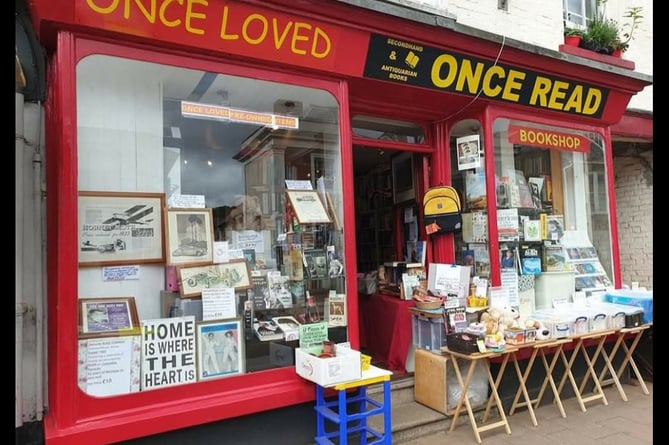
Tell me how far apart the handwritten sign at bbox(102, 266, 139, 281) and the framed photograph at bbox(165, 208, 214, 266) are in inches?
9.5

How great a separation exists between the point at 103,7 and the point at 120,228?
4.78ft

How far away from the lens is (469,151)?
16.0 ft

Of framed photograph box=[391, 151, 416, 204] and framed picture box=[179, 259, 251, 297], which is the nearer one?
framed picture box=[179, 259, 251, 297]

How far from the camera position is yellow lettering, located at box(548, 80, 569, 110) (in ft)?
16.1

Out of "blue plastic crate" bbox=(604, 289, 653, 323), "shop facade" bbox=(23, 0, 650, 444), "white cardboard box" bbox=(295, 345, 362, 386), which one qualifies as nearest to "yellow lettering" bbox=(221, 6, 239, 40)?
"shop facade" bbox=(23, 0, 650, 444)

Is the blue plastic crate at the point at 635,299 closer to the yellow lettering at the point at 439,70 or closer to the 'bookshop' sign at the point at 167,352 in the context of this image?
the yellow lettering at the point at 439,70

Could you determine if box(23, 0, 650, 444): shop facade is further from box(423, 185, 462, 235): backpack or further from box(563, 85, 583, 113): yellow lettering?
box(563, 85, 583, 113): yellow lettering

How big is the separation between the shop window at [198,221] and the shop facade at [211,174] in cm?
1

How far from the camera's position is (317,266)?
3.87 metres

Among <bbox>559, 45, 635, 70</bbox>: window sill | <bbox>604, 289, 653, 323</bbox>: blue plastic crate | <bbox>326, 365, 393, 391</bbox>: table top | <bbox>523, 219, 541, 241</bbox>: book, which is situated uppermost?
<bbox>559, 45, 635, 70</bbox>: window sill

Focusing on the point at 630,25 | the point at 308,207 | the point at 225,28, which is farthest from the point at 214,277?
the point at 630,25

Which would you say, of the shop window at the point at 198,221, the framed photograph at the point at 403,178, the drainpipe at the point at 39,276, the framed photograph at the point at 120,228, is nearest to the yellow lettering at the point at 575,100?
the framed photograph at the point at 403,178

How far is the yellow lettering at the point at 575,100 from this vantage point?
5078 millimetres

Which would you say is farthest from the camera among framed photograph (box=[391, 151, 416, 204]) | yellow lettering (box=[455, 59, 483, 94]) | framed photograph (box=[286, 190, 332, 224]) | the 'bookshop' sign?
framed photograph (box=[391, 151, 416, 204])
